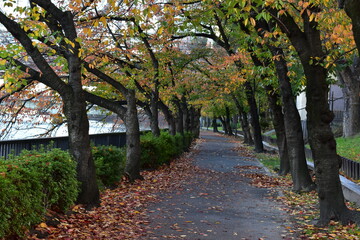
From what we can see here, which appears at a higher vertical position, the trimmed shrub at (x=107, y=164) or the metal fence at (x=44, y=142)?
the metal fence at (x=44, y=142)

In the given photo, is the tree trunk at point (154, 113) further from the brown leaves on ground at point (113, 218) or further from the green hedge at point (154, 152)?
the brown leaves on ground at point (113, 218)

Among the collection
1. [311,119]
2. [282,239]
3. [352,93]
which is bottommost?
[282,239]

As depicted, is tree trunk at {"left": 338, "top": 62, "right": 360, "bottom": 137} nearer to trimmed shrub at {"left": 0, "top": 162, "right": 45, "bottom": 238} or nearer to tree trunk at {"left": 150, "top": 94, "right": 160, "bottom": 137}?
tree trunk at {"left": 150, "top": 94, "right": 160, "bottom": 137}

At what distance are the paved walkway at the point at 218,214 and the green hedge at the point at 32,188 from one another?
1732 millimetres

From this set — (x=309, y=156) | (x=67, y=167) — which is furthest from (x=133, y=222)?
(x=309, y=156)

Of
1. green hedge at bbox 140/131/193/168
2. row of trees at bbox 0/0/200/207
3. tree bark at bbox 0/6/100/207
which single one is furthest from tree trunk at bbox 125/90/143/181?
tree bark at bbox 0/6/100/207

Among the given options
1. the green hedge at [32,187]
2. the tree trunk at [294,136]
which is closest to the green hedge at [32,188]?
the green hedge at [32,187]

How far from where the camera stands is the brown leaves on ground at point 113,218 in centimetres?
673

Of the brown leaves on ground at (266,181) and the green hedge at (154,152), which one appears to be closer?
the brown leaves on ground at (266,181)

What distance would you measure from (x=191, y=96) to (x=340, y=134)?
1158 cm

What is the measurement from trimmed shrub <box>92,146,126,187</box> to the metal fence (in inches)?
51.5

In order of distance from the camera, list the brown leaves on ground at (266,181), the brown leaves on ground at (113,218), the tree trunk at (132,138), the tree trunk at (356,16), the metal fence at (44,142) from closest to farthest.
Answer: the tree trunk at (356,16) < the brown leaves on ground at (113,218) < the metal fence at (44,142) < the tree trunk at (132,138) < the brown leaves on ground at (266,181)

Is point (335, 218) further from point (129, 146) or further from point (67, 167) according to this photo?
point (129, 146)

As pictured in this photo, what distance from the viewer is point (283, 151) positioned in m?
16.3
